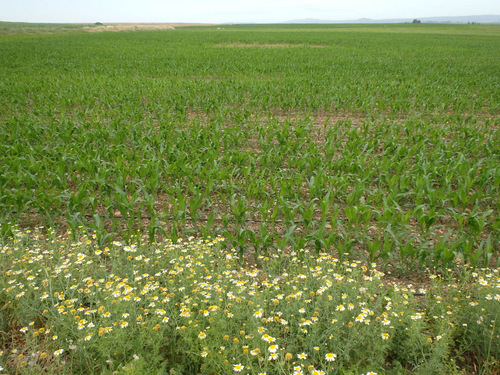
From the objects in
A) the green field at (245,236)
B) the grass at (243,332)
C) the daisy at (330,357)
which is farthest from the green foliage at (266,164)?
the daisy at (330,357)

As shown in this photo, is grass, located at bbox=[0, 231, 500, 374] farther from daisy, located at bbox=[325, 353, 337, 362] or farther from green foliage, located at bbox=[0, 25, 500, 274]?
green foliage, located at bbox=[0, 25, 500, 274]

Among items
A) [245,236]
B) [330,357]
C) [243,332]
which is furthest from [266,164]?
[330,357]

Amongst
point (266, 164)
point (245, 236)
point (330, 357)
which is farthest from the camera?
point (266, 164)

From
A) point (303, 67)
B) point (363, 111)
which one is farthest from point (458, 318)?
point (303, 67)

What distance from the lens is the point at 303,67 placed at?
21.6m

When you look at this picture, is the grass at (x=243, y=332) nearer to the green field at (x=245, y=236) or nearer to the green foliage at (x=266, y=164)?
the green field at (x=245, y=236)

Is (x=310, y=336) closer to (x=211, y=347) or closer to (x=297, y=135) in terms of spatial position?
(x=211, y=347)

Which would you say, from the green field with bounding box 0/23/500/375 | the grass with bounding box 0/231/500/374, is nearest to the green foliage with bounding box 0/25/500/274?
the green field with bounding box 0/23/500/375

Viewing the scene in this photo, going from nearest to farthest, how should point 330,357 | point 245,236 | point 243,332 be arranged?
point 330,357
point 243,332
point 245,236

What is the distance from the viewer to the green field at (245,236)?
2764mm

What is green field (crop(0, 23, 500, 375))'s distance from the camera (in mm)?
2764

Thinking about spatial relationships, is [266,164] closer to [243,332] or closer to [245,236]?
[245,236]

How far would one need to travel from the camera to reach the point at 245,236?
455 cm

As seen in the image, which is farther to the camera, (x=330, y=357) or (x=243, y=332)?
(x=243, y=332)
